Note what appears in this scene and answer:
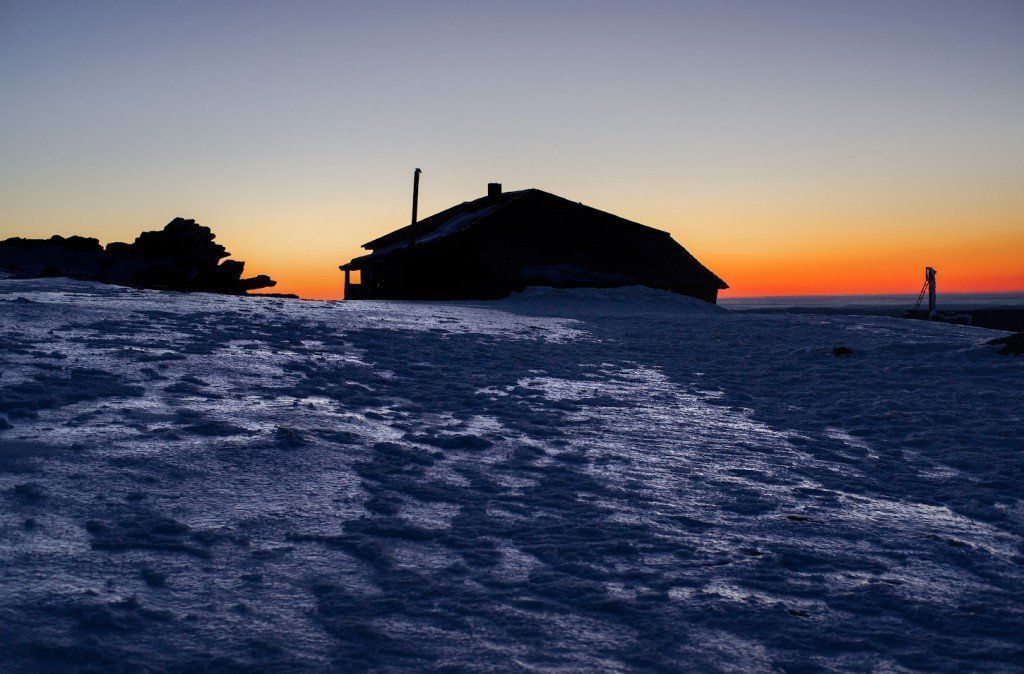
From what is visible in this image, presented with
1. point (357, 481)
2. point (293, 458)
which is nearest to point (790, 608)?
point (357, 481)

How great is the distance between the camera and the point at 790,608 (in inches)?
116

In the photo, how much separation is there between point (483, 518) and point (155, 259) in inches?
1156

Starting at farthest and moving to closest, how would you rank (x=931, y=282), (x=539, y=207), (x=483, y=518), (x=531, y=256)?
(x=539, y=207) < (x=531, y=256) < (x=931, y=282) < (x=483, y=518)

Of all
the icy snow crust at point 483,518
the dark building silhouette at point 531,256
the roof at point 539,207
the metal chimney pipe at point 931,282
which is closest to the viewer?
the icy snow crust at point 483,518

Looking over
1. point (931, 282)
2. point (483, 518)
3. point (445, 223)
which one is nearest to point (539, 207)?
point (445, 223)

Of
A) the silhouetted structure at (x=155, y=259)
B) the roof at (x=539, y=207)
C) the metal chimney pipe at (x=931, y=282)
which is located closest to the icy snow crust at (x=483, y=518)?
the metal chimney pipe at (x=931, y=282)

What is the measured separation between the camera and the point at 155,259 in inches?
1164

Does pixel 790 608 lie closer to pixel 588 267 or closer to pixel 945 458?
pixel 945 458

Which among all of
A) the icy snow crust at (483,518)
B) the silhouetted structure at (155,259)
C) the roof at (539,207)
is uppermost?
the roof at (539,207)

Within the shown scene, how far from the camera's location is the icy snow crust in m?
2.62

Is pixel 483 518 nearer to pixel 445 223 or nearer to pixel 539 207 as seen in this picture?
pixel 539 207

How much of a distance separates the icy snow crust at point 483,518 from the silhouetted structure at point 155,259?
71.0ft

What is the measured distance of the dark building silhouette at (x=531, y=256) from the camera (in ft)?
94.0

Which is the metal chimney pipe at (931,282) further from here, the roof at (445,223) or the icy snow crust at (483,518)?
the icy snow crust at (483,518)
